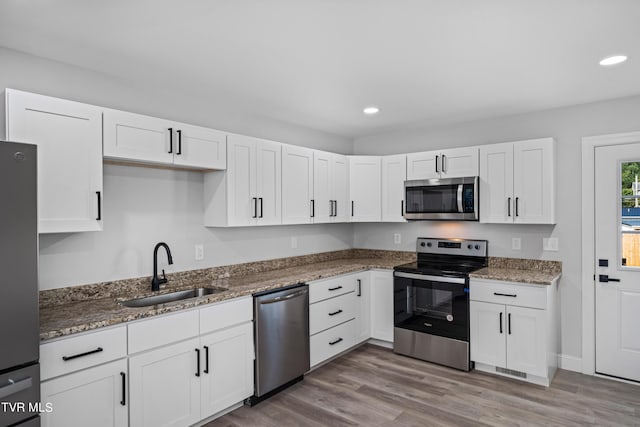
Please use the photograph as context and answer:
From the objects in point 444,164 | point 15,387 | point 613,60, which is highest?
point 613,60

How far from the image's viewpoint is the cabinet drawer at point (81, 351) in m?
1.91

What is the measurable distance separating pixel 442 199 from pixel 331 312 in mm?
1624

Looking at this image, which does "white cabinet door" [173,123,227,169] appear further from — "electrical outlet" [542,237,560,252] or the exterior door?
the exterior door

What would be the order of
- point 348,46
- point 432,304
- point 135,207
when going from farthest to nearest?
point 432,304 < point 135,207 < point 348,46

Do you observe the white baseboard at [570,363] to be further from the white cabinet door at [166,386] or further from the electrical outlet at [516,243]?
the white cabinet door at [166,386]

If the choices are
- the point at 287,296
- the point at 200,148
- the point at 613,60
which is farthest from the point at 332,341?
the point at 613,60

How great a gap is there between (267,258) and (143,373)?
181 cm

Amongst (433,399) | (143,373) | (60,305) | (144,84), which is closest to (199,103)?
(144,84)

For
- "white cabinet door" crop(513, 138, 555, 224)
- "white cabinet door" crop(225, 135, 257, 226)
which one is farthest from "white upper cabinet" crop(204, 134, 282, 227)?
"white cabinet door" crop(513, 138, 555, 224)

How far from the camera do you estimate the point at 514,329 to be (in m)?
3.35

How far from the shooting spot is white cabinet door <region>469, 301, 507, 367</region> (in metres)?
3.41

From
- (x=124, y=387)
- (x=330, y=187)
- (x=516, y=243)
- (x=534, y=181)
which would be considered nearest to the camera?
(x=124, y=387)

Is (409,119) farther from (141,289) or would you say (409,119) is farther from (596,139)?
(141,289)

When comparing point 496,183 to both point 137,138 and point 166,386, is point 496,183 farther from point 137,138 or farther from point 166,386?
point 166,386
